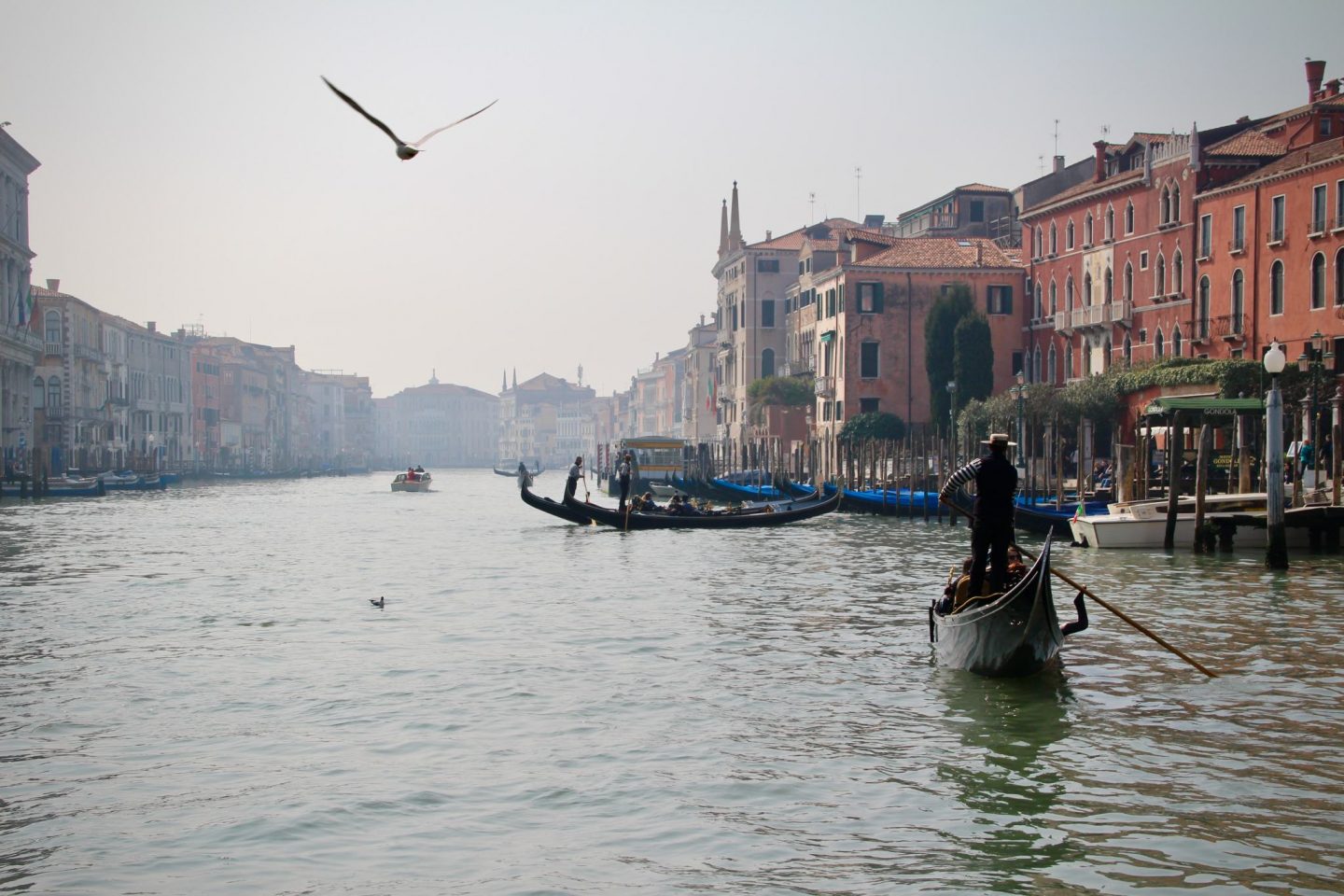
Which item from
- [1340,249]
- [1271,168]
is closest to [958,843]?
[1340,249]

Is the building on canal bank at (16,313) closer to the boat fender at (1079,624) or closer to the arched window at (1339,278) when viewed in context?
the arched window at (1339,278)

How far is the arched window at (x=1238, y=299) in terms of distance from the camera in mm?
31109

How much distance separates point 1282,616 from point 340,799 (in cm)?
996

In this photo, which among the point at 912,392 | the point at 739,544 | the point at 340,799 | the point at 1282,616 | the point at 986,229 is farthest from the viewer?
the point at 986,229

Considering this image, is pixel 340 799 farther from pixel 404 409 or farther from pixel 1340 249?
pixel 404 409

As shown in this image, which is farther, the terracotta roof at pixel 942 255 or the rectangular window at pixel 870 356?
the rectangular window at pixel 870 356

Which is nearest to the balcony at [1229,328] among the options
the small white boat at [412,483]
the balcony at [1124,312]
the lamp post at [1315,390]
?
the lamp post at [1315,390]

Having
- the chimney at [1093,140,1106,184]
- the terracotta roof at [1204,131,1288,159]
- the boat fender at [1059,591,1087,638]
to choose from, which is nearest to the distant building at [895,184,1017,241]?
the chimney at [1093,140,1106,184]

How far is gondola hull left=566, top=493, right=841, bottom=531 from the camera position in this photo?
2850 cm

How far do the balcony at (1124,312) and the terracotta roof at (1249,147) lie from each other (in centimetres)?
434

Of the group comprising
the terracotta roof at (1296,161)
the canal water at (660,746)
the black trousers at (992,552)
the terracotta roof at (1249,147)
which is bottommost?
the canal water at (660,746)

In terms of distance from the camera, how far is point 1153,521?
70.3 ft

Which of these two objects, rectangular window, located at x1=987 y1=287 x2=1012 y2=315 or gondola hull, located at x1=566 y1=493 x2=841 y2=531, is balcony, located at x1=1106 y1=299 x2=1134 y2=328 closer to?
rectangular window, located at x1=987 y1=287 x2=1012 y2=315

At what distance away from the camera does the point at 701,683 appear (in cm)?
1136
